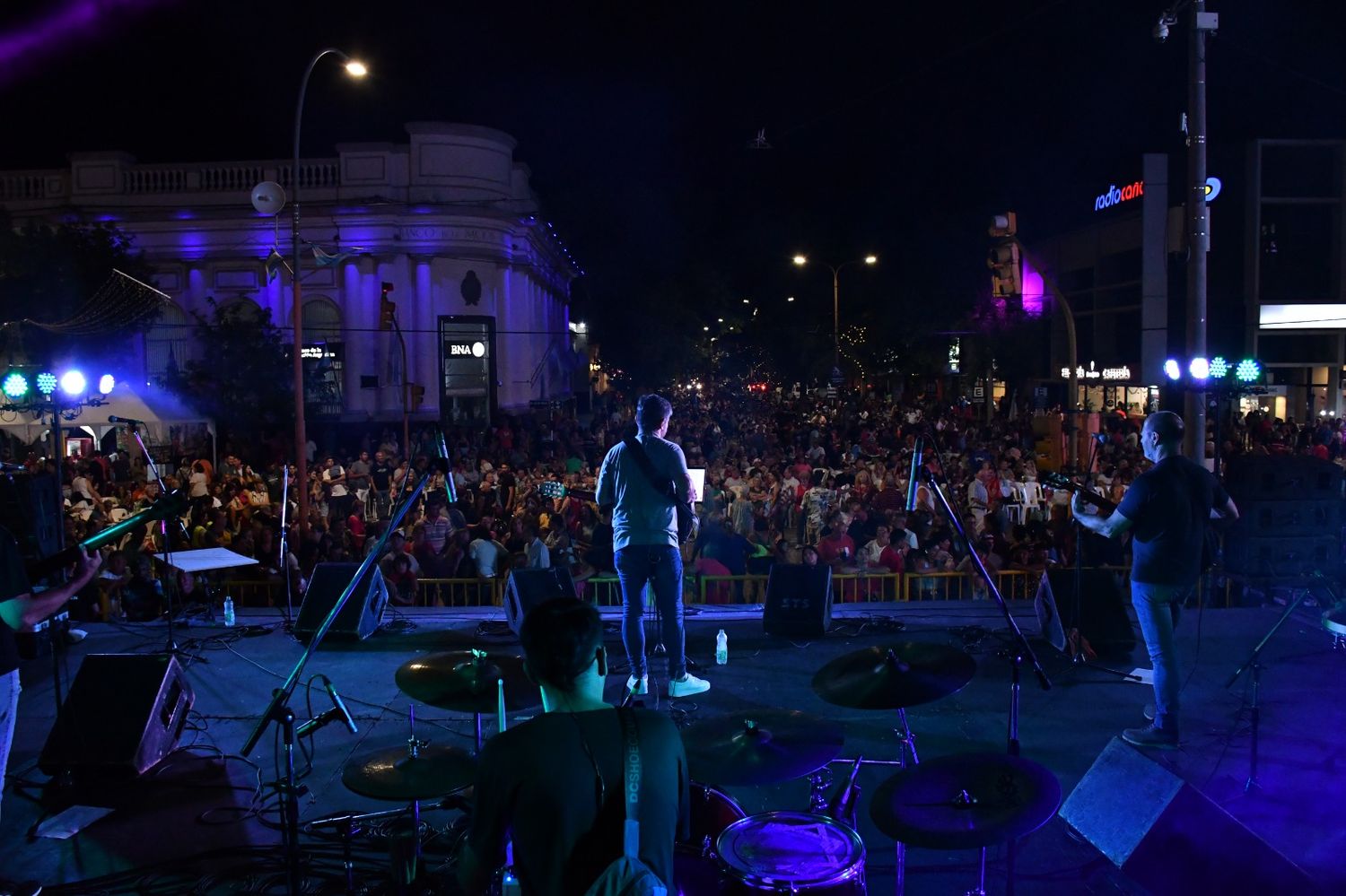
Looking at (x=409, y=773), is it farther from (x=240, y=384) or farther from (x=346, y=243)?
(x=346, y=243)

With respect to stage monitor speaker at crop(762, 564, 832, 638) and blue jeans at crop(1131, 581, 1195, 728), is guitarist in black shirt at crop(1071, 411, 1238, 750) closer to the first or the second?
blue jeans at crop(1131, 581, 1195, 728)

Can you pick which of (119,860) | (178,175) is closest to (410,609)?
(119,860)

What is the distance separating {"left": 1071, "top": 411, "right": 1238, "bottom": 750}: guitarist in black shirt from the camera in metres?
5.54

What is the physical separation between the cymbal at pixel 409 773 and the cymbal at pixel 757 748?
3.13ft

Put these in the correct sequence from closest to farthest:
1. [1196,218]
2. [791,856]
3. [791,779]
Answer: [791,856] < [791,779] < [1196,218]

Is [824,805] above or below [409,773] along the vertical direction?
below

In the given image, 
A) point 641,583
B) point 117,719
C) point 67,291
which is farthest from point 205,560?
point 67,291

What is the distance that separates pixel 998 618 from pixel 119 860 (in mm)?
6876

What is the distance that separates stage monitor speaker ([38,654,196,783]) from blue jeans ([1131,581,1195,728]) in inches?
229

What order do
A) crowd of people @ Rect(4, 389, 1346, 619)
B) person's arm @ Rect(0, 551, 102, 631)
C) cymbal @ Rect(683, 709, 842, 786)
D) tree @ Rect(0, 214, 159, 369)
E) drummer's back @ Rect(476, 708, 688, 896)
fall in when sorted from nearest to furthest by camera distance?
drummer's back @ Rect(476, 708, 688, 896), cymbal @ Rect(683, 709, 842, 786), person's arm @ Rect(0, 551, 102, 631), crowd of people @ Rect(4, 389, 1346, 619), tree @ Rect(0, 214, 159, 369)

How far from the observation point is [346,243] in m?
32.8

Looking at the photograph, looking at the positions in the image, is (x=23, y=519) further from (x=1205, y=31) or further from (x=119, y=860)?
(x=1205, y=31)

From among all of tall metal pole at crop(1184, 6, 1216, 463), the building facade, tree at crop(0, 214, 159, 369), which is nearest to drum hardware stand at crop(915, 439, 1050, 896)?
tall metal pole at crop(1184, 6, 1216, 463)

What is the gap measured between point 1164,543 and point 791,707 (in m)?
2.52
